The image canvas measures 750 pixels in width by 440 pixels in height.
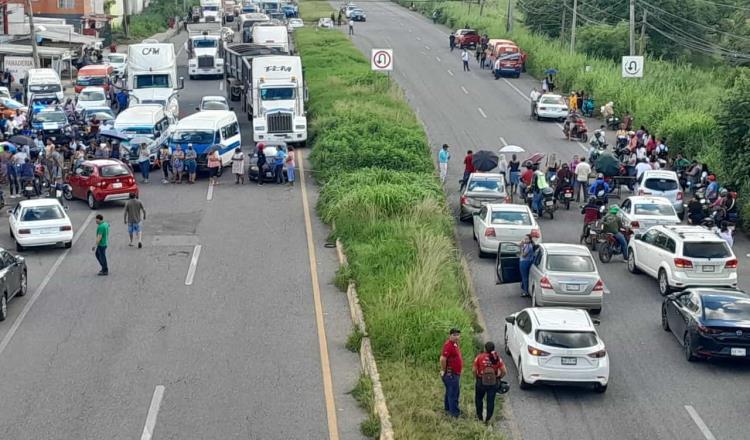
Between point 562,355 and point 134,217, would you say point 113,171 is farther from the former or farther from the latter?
point 562,355

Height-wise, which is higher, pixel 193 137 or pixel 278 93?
pixel 278 93

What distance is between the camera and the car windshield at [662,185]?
3656 centimetres

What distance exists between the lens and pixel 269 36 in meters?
70.0

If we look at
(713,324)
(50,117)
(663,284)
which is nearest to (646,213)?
(663,284)

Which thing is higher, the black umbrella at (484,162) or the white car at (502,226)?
the black umbrella at (484,162)

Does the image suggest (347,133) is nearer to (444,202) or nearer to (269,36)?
→ (444,202)

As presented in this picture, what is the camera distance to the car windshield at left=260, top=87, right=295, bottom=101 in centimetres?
4978

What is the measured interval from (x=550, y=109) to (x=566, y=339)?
35.4 metres

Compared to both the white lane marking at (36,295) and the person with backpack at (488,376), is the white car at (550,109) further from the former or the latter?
the person with backpack at (488,376)

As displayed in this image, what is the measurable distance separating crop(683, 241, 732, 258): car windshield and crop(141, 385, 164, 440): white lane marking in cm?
1275

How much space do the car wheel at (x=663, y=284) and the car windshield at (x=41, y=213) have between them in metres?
15.3

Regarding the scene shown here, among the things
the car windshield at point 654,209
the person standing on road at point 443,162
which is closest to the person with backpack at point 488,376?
the car windshield at point 654,209

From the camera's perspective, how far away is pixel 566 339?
68.6 feet

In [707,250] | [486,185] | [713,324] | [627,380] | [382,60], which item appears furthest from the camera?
[382,60]
